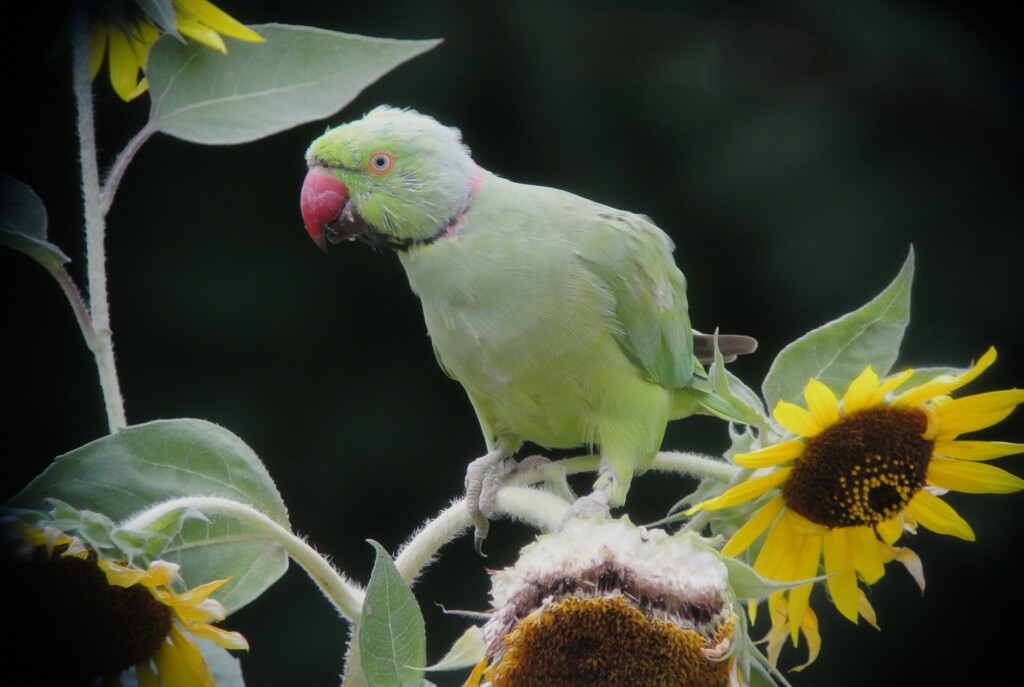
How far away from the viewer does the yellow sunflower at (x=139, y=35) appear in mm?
962

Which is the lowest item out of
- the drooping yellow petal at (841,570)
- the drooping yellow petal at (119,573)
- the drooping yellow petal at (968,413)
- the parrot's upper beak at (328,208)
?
the drooping yellow petal at (841,570)

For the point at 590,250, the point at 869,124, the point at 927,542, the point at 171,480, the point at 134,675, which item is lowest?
the point at 927,542

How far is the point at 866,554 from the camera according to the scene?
2.89 ft

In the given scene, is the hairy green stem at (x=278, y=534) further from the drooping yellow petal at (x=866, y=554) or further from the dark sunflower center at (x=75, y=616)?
the drooping yellow petal at (x=866, y=554)

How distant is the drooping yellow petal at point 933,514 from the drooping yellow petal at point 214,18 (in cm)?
72

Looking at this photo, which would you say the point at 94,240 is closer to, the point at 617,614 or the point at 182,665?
the point at 182,665

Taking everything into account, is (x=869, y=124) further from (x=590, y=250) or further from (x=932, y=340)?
(x=590, y=250)

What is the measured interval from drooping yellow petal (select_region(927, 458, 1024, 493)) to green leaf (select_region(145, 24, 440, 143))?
630 millimetres

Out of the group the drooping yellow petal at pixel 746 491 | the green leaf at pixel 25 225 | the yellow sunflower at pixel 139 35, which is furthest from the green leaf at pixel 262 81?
the drooping yellow petal at pixel 746 491

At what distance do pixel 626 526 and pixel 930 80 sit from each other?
108 centimetres

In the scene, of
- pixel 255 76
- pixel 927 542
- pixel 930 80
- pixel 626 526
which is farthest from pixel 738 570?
pixel 927 542

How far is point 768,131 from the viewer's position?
167 centimetres

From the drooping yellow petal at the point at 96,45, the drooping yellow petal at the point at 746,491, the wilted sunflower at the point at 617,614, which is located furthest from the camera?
the drooping yellow petal at the point at 96,45

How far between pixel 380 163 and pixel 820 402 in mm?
549
